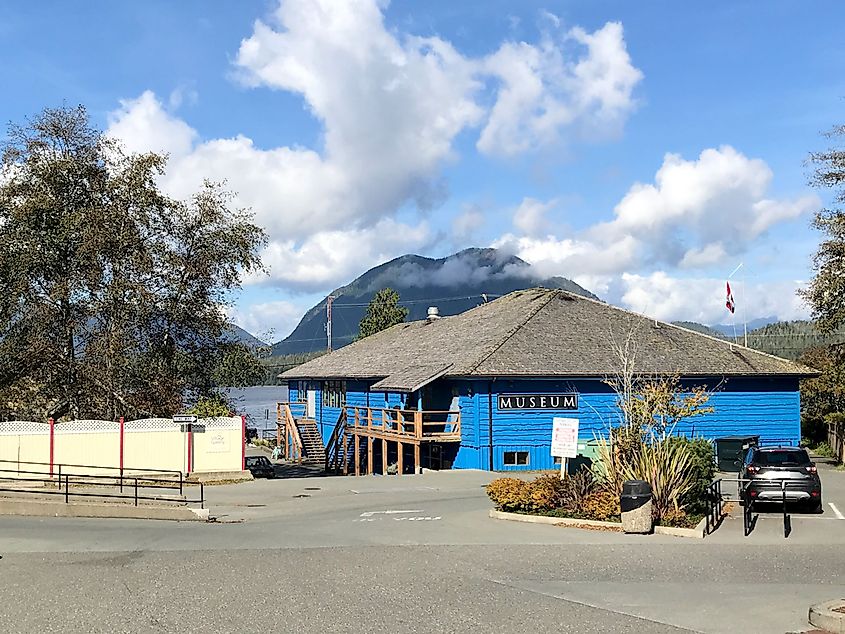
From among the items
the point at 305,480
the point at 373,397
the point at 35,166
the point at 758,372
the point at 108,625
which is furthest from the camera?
the point at 373,397

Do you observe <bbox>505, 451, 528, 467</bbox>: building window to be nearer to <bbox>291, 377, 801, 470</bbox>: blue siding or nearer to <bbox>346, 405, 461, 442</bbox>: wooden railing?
<bbox>291, 377, 801, 470</bbox>: blue siding

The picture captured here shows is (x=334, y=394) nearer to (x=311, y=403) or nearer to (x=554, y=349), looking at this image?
(x=311, y=403)

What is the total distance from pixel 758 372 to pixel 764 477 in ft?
61.2

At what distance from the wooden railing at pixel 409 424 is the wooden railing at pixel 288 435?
24.9 feet

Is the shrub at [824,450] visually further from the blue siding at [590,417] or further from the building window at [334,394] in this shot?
the building window at [334,394]

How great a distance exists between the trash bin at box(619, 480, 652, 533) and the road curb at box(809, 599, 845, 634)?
692 cm

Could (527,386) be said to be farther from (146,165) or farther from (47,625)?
(47,625)

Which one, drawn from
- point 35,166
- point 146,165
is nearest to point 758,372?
point 146,165

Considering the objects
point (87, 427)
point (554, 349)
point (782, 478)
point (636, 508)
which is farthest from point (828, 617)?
point (554, 349)

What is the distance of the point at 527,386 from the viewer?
3725 cm

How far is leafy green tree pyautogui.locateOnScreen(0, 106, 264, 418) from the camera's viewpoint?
35594 millimetres

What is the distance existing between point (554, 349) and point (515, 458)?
5.17 m

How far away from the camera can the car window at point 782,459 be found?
21.9 m

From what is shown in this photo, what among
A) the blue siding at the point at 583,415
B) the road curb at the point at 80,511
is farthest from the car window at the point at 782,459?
the road curb at the point at 80,511
